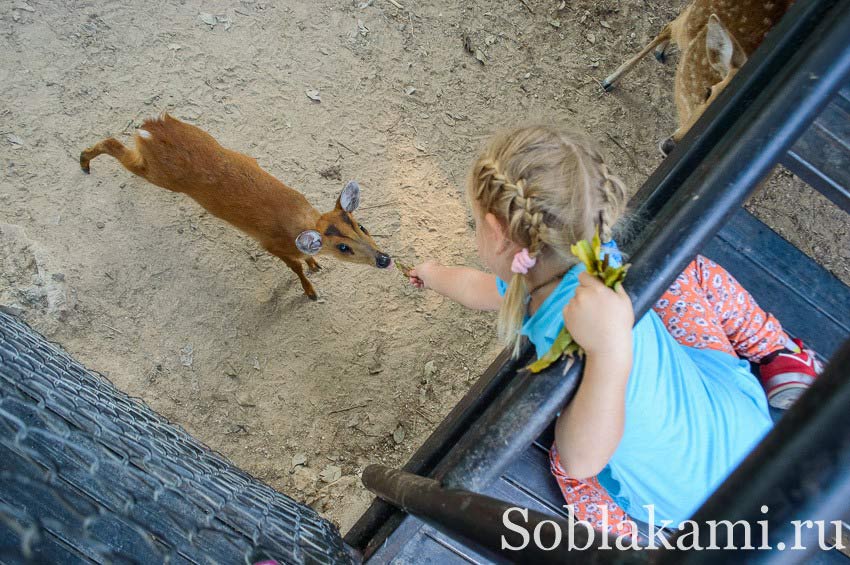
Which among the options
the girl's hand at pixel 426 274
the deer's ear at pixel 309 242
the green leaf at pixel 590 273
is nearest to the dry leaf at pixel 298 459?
the deer's ear at pixel 309 242

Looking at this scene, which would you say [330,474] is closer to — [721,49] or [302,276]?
[302,276]

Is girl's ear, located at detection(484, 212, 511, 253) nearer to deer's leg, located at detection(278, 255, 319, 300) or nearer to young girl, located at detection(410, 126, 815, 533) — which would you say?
young girl, located at detection(410, 126, 815, 533)

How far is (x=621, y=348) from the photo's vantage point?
3.84ft

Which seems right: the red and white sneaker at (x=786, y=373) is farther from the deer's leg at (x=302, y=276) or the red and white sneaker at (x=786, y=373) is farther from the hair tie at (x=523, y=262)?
the deer's leg at (x=302, y=276)

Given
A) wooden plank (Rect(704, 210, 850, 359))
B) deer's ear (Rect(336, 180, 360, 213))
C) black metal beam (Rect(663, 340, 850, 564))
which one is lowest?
deer's ear (Rect(336, 180, 360, 213))

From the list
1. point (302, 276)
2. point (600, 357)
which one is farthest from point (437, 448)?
point (302, 276)

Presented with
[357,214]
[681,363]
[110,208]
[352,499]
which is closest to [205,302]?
[110,208]

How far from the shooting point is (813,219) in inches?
151

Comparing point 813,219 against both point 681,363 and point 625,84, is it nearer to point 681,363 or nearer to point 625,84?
point 625,84

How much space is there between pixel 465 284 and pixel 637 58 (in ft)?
7.66

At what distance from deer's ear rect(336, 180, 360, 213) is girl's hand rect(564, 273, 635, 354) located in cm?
218

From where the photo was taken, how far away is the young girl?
1378 mm

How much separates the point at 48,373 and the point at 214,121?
240 cm

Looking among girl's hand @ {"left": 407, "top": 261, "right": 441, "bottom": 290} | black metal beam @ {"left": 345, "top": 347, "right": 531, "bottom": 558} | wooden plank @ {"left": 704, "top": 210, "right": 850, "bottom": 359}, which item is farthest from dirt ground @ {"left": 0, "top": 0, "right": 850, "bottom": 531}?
wooden plank @ {"left": 704, "top": 210, "right": 850, "bottom": 359}
